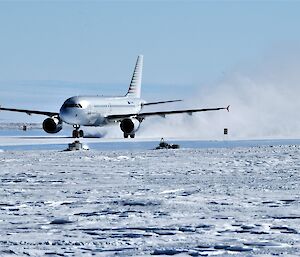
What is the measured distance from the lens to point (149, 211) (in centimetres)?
1148

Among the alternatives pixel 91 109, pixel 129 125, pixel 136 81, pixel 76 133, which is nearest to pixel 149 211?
pixel 76 133

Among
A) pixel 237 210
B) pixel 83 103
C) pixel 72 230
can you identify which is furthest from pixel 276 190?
pixel 83 103

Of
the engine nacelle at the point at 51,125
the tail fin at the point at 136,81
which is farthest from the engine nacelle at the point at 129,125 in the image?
the tail fin at the point at 136,81

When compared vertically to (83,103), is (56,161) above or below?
below

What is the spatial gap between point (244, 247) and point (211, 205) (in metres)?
4.09

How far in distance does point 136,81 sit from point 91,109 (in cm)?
1975

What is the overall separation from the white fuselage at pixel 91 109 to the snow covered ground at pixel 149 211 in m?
30.2

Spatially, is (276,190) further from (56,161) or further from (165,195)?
(56,161)

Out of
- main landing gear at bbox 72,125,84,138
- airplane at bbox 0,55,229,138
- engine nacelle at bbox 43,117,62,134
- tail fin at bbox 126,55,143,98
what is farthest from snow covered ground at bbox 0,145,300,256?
tail fin at bbox 126,55,143,98

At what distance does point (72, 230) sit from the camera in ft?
31.4

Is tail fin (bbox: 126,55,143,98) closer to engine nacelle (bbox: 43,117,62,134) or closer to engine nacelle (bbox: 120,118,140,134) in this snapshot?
engine nacelle (bbox: 120,118,140,134)

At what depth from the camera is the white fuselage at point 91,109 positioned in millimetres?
51719

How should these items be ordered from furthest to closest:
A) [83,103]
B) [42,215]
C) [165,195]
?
[83,103] → [165,195] → [42,215]

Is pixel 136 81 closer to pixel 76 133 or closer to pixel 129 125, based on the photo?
pixel 129 125
